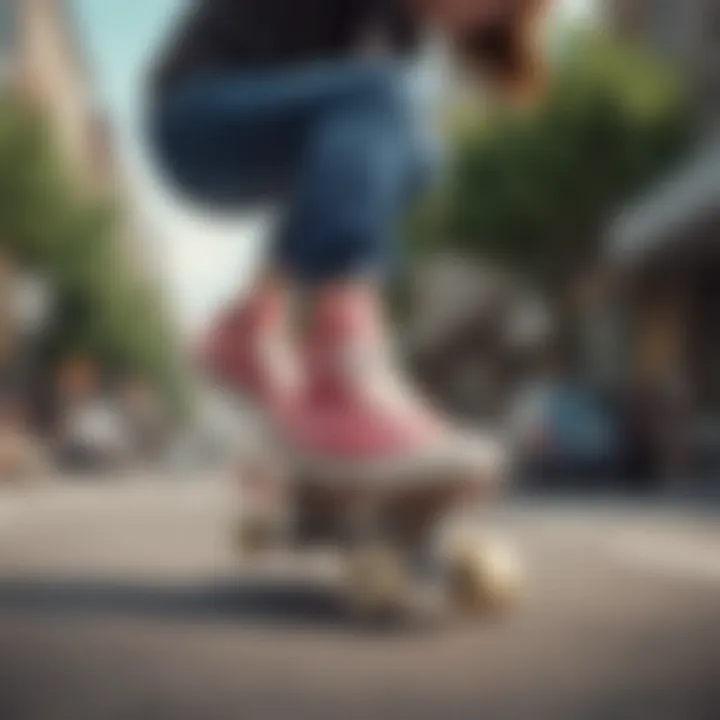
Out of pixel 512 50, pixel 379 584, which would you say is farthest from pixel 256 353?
pixel 512 50

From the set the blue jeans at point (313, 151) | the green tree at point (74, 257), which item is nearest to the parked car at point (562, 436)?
the blue jeans at point (313, 151)

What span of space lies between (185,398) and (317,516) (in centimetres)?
14

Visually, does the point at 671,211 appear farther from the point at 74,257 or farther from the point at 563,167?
the point at 74,257

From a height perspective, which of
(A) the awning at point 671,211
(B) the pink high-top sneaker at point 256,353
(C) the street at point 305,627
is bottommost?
(C) the street at point 305,627

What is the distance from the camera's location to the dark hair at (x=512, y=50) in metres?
0.93

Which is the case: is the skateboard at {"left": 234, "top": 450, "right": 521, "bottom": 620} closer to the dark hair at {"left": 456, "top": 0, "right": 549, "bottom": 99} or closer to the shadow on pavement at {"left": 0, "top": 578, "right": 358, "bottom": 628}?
the shadow on pavement at {"left": 0, "top": 578, "right": 358, "bottom": 628}

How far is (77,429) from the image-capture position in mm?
956

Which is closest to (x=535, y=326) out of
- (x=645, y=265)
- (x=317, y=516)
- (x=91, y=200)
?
(x=645, y=265)

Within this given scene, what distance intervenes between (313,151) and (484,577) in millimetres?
353

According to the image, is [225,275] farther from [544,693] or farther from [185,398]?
[544,693]

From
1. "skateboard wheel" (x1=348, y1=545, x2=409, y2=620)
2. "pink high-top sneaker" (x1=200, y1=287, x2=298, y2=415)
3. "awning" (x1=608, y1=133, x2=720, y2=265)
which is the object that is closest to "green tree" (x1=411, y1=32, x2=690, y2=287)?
"awning" (x1=608, y1=133, x2=720, y2=265)

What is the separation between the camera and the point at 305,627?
3.11 feet

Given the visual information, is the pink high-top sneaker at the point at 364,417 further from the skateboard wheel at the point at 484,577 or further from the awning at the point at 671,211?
the awning at the point at 671,211

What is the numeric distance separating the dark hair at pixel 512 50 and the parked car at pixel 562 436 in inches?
9.1
